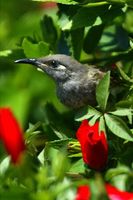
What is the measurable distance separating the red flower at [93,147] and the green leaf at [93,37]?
0.83m

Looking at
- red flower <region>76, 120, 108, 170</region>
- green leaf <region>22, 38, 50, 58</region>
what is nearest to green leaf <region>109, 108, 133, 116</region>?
red flower <region>76, 120, 108, 170</region>

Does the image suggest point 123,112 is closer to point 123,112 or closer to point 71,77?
point 123,112

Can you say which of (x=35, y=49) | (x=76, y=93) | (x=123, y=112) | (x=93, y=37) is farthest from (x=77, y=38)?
(x=123, y=112)

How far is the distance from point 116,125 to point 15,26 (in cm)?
193

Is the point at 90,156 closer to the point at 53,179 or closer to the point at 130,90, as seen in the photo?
the point at 53,179

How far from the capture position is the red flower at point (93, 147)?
87.4 inches

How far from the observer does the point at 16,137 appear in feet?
6.28

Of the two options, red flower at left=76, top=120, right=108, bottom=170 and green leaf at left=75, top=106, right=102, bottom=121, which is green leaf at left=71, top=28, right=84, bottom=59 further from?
red flower at left=76, top=120, right=108, bottom=170

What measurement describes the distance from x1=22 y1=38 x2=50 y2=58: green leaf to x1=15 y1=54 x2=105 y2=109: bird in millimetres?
39

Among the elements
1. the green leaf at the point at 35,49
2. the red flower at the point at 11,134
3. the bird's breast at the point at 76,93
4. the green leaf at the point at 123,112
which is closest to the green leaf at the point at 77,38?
the green leaf at the point at 35,49

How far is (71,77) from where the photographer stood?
3477mm

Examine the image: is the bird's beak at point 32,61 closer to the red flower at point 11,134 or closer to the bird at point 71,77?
the bird at point 71,77

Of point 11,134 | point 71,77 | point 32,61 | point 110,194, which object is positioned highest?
point 32,61

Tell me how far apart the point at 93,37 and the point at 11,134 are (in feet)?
4.06
